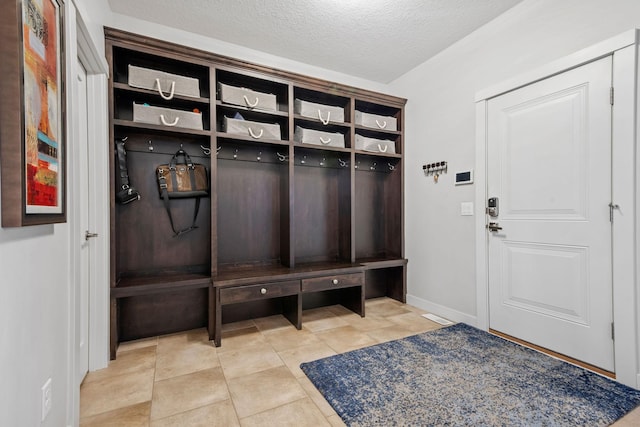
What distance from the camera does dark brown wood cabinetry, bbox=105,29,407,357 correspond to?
2.46m

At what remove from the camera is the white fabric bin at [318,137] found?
2.99m

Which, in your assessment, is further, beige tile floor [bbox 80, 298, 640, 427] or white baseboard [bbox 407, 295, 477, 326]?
white baseboard [bbox 407, 295, 477, 326]

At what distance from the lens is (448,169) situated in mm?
3043

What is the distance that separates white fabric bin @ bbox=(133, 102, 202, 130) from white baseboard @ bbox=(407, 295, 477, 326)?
2.98 metres

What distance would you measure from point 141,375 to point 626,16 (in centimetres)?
398

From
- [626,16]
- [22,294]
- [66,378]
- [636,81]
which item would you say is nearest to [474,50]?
[626,16]

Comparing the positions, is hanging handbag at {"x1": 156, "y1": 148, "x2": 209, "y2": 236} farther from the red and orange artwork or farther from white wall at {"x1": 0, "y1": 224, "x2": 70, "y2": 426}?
the red and orange artwork

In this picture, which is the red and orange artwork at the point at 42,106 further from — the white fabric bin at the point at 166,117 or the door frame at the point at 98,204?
the white fabric bin at the point at 166,117

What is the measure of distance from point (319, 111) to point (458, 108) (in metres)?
1.42

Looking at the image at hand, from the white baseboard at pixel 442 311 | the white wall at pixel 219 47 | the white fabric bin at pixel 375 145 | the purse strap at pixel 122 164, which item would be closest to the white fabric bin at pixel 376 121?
the white fabric bin at pixel 375 145

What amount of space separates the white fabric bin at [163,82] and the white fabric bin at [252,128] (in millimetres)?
355

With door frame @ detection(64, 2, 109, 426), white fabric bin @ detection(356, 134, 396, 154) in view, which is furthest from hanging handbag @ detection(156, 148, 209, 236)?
white fabric bin @ detection(356, 134, 396, 154)

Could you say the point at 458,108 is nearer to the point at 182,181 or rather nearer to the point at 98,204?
the point at 182,181

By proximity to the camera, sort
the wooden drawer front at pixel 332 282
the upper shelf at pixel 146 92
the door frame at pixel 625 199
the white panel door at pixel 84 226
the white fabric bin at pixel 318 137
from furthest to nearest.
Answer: the white fabric bin at pixel 318 137 < the wooden drawer front at pixel 332 282 < the upper shelf at pixel 146 92 < the white panel door at pixel 84 226 < the door frame at pixel 625 199
